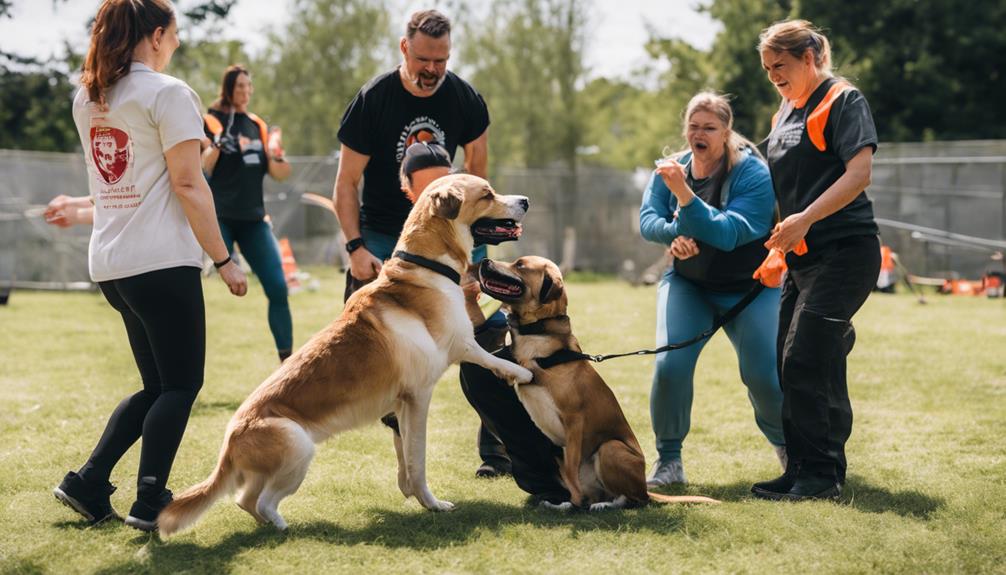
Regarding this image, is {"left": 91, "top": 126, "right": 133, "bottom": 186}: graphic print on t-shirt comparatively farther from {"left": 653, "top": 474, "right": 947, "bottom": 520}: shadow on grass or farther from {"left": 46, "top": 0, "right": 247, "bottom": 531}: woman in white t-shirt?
→ {"left": 653, "top": 474, "right": 947, "bottom": 520}: shadow on grass

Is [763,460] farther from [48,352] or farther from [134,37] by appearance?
[48,352]

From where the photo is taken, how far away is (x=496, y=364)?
427 cm

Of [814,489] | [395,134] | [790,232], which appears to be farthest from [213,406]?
[790,232]

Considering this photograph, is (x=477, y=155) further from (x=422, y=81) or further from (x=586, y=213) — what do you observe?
(x=586, y=213)

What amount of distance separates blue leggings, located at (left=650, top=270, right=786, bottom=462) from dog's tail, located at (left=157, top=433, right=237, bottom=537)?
7.39 ft

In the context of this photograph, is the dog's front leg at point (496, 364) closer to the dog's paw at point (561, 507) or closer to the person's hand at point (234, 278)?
the dog's paw at point (561, 507)

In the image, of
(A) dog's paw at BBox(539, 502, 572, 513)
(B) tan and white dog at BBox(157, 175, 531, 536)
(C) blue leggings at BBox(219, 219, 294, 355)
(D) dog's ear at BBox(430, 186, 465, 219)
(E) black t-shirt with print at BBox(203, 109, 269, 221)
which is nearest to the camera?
(B) tan and white dog at BBox(157, 175, 531, 536)

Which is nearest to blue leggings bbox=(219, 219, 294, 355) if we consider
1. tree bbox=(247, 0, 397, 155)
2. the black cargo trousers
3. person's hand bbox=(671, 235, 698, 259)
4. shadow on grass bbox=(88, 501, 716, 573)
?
shadow on grass bbox=(88, 501, 716, 573)

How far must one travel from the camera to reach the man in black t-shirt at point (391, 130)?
15.6 ft

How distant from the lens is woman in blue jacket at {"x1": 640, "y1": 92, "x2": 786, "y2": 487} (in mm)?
4770

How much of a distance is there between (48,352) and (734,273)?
7.12m

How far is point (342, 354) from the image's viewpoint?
391cm

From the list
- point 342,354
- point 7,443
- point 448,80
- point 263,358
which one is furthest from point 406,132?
point 263,358

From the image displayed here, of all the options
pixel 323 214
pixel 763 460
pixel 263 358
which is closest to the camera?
pixel 763 460
